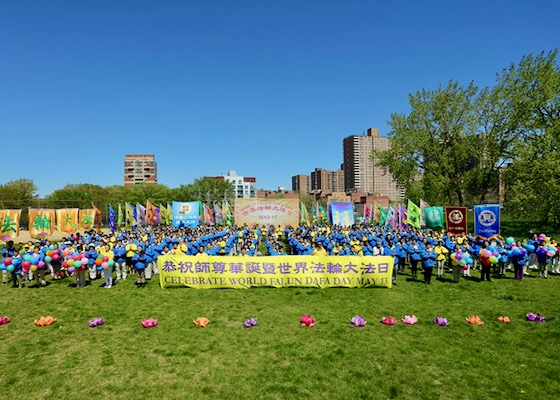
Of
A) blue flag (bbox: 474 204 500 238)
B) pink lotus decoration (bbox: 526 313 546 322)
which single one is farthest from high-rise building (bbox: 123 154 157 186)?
pink lotus decoration (bbox: 526 313 546 322)

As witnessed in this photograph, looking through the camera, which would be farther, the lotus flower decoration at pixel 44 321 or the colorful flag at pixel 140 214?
the colorful flag at pixel 140 214

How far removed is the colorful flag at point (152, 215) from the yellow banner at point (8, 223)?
39.0 ft

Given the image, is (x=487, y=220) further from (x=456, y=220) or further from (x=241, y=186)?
(x=241, y=186)

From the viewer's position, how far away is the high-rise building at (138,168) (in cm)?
17338

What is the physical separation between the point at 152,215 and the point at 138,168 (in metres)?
149

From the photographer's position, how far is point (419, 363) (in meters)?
8.01

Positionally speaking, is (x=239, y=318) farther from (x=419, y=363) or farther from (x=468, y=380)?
(x=468, y=380)

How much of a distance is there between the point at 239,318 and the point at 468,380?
6766mm

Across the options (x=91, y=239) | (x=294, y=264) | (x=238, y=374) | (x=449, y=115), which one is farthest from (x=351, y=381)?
(x=449, y=115)

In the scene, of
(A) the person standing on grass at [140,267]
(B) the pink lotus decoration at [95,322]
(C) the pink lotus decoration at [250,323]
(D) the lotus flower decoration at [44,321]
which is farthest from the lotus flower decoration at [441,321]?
(D) the lotus flower decoration at [44,321]

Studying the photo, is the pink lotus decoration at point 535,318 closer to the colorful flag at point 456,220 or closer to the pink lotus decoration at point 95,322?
the colorful flag at point 456,220

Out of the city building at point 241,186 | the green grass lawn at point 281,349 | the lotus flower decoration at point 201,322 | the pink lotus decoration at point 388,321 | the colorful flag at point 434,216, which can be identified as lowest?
the green grass lawn at point 281,349

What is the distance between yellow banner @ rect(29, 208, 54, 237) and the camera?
1185 inches

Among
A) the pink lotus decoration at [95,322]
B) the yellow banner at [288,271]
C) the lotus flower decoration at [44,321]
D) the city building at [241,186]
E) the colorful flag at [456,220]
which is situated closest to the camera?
the pink lotus decoration at [95,322]
